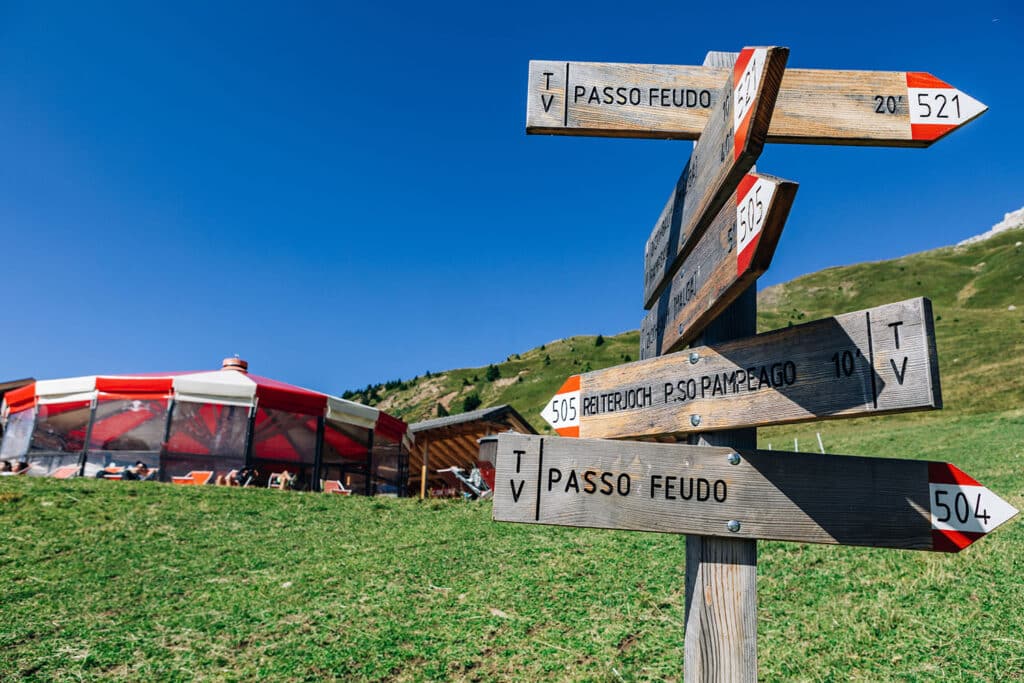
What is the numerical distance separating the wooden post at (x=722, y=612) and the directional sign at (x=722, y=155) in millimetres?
1196

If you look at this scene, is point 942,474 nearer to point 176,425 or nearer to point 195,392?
point 195,392

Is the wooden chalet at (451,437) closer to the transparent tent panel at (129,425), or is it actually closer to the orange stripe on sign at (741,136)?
the transparent tent panel at (129,425)

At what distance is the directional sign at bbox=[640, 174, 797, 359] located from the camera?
6.22ft

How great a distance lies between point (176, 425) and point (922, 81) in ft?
45.3

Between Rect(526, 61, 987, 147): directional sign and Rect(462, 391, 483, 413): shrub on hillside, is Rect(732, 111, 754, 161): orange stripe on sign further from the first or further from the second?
Rect(462, 391, 483, 413): shrub on hillside

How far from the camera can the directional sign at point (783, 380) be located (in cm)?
199

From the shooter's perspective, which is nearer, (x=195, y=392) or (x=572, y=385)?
(x=572, y=385)

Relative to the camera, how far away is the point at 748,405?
2.38 meters

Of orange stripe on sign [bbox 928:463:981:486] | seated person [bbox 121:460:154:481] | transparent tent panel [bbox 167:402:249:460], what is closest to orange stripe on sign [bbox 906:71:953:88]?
orange stripe on sign [bbox 928:463:981:486]

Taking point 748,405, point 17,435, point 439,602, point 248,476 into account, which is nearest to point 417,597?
point 439,602

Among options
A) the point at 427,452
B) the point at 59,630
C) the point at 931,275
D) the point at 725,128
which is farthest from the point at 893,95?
the point at 931,275

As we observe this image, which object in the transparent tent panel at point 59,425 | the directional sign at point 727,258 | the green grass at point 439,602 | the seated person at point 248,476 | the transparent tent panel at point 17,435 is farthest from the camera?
the transparent tent panel at point 17,435

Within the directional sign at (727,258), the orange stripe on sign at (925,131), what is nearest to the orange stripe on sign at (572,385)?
the directional sign at (727,258)

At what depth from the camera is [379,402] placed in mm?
87688
